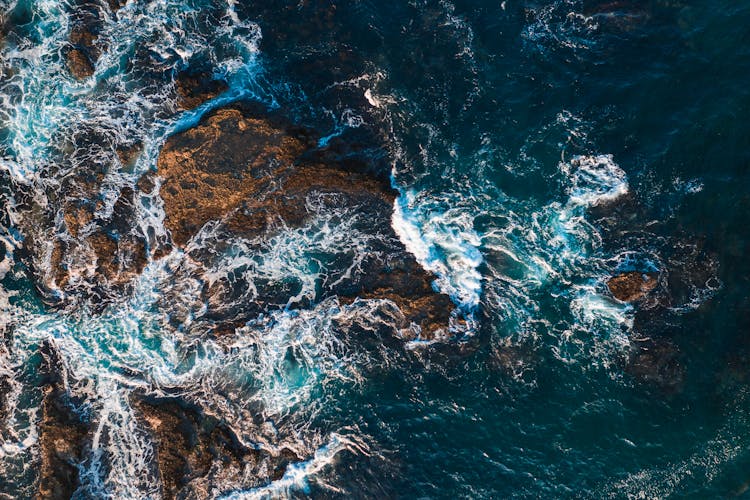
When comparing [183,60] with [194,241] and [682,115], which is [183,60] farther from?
[682,115]

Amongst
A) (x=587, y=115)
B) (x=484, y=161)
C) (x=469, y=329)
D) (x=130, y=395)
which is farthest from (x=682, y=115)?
(x=130, y=395)

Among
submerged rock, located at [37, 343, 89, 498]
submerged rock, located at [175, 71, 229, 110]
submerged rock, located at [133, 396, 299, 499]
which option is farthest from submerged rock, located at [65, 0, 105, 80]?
submerged rock, located at [133, 396, 299, 499]

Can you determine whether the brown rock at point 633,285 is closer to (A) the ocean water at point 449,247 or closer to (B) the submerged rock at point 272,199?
(A) the ocean water at point 449,247

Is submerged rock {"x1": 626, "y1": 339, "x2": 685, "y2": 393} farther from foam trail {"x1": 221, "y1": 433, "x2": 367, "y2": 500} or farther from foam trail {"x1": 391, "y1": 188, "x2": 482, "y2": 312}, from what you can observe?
foam trail {"x1": 221, "y1": 433, "x2": 367, "y2": 500}

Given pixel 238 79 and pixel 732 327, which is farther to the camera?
pixel 238 79

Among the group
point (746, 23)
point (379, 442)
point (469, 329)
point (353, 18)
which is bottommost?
point (379, 442)

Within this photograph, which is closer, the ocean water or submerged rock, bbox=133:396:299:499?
the ocean water
